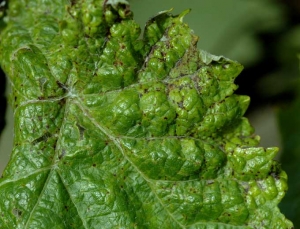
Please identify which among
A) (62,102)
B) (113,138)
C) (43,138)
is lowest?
(113,138)

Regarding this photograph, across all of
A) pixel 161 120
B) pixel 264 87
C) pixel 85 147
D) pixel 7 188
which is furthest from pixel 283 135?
pixel 7 188

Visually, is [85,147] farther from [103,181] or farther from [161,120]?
[161,120]

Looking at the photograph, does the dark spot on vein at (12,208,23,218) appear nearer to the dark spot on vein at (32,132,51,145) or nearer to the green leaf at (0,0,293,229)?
the green leaf at (0,0,293,229)

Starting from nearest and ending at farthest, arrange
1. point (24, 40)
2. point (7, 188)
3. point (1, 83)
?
point (7, 188) → point (24, 40) → point (1, 83)

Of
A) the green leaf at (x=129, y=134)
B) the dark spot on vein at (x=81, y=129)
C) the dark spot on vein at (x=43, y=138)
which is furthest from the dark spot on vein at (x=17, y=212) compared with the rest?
the dark spot on vein at (x=81, y=129)

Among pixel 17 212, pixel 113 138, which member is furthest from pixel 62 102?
pixel 17 212

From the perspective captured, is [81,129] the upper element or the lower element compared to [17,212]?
upper

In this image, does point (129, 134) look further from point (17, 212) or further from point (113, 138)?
point (17, 212)

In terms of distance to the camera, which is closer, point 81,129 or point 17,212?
point 17,212
